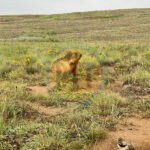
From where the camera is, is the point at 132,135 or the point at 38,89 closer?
the point at 132,135

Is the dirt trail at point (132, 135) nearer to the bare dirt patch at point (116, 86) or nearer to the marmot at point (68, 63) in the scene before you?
the bare dirt patch at point (116, 86)

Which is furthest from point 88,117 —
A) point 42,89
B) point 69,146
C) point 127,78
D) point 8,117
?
point 127,78

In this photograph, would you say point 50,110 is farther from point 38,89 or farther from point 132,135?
point 132,135

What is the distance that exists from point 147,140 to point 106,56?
517 cm

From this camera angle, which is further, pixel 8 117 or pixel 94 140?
pixel 8 117

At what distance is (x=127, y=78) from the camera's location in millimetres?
4648

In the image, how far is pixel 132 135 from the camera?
2322 mm

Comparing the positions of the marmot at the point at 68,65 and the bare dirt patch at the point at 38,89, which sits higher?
the marmot at the point at 68,65

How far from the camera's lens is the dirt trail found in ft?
6.78

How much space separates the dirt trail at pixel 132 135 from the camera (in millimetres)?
2066

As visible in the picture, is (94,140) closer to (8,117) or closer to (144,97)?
(8,117)

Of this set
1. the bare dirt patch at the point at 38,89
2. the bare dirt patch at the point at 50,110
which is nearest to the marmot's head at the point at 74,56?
the bare dirt patch at the point at 38,89

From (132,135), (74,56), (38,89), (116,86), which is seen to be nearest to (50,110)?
(38,89)

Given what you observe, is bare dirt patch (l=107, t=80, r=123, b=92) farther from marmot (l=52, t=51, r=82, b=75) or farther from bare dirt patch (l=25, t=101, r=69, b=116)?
bare dirt patch (l=25, t=101, r=69, b=116)
